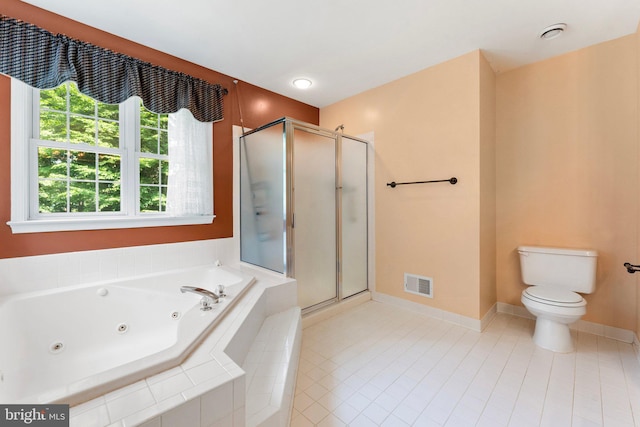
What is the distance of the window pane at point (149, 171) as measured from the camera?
2293 millimetres

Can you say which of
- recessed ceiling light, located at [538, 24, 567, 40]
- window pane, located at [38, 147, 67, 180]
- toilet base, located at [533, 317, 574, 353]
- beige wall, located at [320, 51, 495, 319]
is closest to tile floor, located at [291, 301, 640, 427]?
toilet base, located at [533, 317, 574, 353]

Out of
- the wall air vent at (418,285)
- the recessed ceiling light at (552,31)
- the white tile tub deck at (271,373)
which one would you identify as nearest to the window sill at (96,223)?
the white tile tub deck at (271,373)

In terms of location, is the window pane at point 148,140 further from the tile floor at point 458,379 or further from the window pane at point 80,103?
the tile floor at point 458,379

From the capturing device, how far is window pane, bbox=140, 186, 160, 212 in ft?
7.54

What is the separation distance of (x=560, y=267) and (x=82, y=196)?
3.73 meters

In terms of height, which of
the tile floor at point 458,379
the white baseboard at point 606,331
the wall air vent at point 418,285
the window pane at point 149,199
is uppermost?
the window pane at point 149,199

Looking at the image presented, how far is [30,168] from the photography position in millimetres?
1810

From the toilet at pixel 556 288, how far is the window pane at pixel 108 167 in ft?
10.9

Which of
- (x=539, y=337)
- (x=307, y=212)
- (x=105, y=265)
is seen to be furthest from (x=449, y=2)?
(x=105, y=265)

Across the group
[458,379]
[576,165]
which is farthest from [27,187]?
[576,165]

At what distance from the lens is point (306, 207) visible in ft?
8.19

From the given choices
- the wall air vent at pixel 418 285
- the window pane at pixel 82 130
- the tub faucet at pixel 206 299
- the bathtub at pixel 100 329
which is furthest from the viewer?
the wall air vent at pixel 418 285
